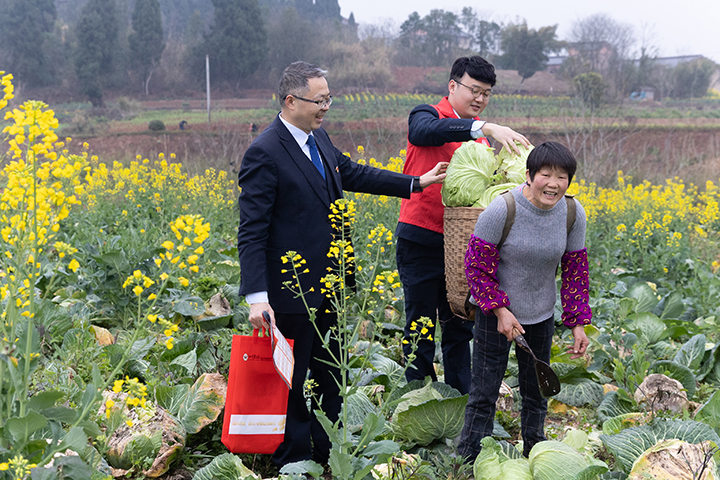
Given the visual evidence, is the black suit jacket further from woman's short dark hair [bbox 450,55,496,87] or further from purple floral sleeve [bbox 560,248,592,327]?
purple floral sleeve [bbox 560,248,592,327]

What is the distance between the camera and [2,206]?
167cm

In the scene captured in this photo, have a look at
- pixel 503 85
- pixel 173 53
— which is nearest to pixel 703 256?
pixel 503 85

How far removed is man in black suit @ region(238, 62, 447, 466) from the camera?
2256 mm

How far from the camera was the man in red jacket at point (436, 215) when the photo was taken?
8.62ft

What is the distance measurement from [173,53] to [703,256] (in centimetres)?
3820

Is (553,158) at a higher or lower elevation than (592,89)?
lower

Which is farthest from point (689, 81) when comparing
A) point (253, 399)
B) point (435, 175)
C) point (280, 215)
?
point (253, 399)

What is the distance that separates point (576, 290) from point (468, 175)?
69cm

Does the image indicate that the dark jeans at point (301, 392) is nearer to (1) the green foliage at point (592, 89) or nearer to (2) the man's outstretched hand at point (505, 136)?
(2) the man's outstretched hand at point (505, 136)

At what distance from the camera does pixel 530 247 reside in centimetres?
220

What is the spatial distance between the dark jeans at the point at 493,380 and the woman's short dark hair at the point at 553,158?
0.65 meters

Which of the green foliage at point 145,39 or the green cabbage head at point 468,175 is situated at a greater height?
the green foliage at point 145,39

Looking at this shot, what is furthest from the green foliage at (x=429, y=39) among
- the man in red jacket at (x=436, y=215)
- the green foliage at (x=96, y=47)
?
the man in red jacket at (x=436, y=215)

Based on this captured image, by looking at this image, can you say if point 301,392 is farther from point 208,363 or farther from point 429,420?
point 208,363
